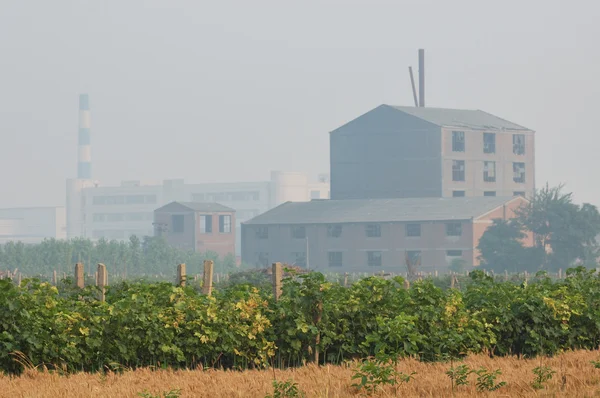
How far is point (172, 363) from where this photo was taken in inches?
612

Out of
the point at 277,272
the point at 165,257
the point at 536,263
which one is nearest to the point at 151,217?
the point at 165,257

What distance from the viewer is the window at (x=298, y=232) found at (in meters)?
93.4

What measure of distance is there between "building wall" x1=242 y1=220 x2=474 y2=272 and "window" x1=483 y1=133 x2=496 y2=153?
629 inches

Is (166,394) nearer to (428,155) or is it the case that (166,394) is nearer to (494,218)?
(494,218)

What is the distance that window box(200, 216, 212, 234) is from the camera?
366 ft

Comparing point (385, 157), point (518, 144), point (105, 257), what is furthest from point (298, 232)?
point (518, 144)

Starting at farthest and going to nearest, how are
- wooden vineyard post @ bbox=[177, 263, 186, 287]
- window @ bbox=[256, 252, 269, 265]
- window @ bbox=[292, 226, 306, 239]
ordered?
window @ bbox=[256, 252, 269, 265]
window @ bbox=[292, 226, 306, 239]
wooden vineyard post @ bbox=[177, 263, 186, 287]

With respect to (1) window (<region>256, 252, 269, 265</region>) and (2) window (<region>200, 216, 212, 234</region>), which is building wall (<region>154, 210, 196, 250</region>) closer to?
(2) window (<region>200, 216, 212, 234</region>)

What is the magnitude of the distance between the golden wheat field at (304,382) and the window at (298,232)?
78.1 m

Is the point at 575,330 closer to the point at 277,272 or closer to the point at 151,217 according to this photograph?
the point at 277,272

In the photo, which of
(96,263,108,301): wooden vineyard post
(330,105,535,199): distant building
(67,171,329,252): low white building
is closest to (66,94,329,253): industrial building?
(67,171,329,252): low white building

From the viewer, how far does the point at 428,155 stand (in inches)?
3848

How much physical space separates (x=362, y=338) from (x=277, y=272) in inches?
84.3

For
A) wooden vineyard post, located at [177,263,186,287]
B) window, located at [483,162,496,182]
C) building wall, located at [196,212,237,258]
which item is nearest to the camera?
wooden vineyard post, located at [177,263,186,287]
